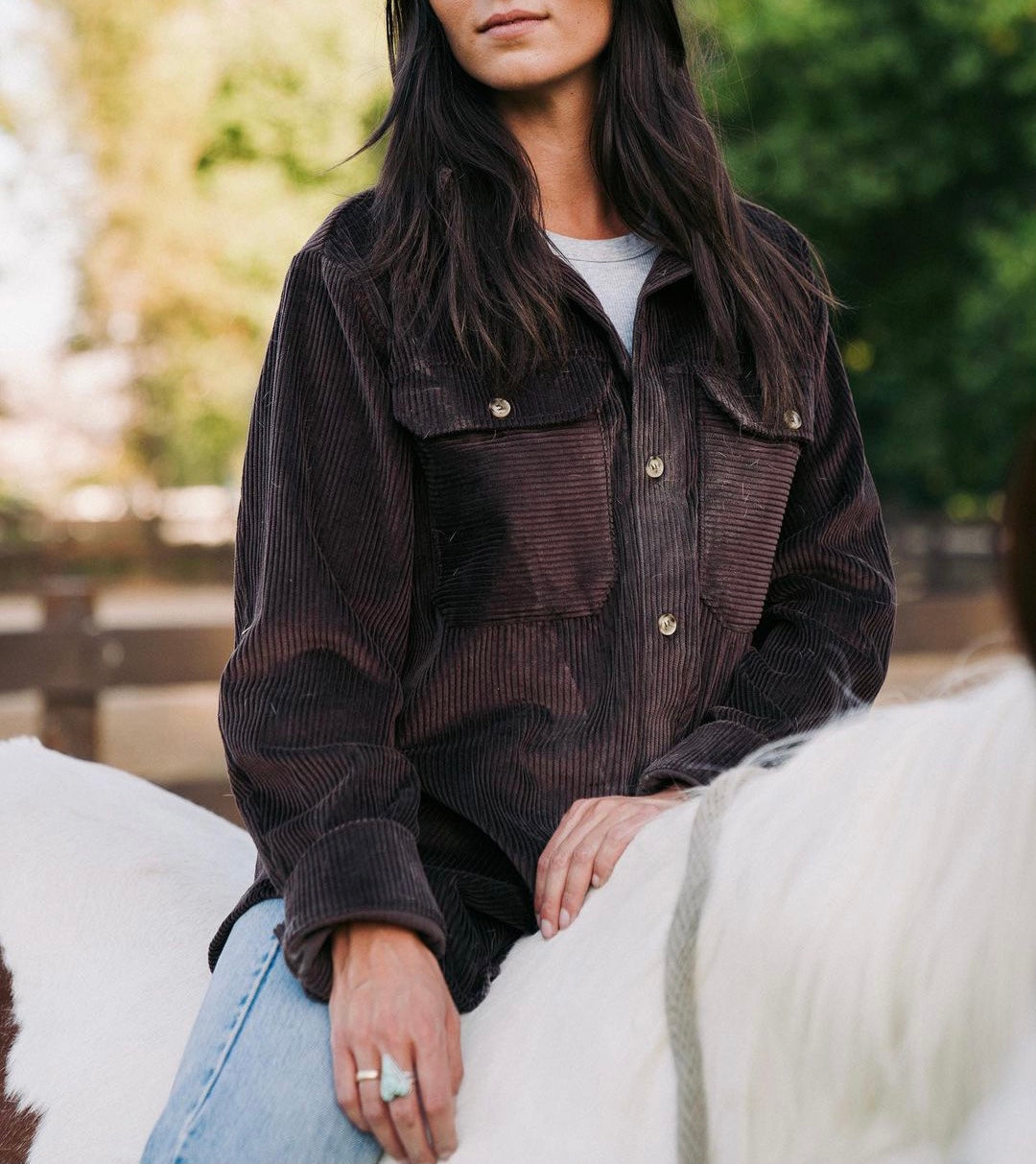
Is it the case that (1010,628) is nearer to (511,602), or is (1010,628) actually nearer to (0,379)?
(511,602)

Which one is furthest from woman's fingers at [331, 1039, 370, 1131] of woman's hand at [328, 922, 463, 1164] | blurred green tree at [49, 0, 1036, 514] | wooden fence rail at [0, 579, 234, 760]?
blurred green tree at [49, 0, 1036, 514]

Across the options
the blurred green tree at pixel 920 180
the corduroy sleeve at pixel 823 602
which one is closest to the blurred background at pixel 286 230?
the blurred green tree at pixel 920 180

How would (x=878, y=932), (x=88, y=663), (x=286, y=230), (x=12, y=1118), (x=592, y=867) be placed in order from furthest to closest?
(x=286, y=230) → (x=88, y=663) → (x=12, y=1118) → (x=592, y=867) → (x=878, y=932)

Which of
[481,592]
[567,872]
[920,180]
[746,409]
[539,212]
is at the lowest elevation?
[920,180]

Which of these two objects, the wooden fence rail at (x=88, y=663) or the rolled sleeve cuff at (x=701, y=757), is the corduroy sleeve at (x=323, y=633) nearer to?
the rolled sleeve cuff at (x=701, y=757)

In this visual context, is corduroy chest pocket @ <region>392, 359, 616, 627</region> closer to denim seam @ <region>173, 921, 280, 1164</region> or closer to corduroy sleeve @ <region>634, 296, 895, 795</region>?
corduroy sleeve @ <region>634, 296, 895, 795</region>

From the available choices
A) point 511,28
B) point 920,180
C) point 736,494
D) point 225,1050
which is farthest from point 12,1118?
point 920,180

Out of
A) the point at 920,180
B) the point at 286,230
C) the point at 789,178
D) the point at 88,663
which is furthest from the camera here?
the point at 286,230

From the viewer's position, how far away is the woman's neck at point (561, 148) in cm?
167

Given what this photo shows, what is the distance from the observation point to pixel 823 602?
168cm

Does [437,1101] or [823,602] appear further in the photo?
[823,602]

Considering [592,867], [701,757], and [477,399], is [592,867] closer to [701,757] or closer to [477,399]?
[701,757]

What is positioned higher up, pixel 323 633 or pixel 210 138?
pixel 210 138

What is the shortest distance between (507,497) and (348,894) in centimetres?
44
